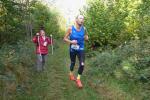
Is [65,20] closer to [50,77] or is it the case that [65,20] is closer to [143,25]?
[143,25]

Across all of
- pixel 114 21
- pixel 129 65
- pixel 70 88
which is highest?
pixel 114 21

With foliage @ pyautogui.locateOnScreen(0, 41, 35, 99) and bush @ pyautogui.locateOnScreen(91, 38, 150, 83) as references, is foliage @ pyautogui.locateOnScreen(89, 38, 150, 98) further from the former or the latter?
foliage @ pyautogui.locateOnScreen(0, 41, 35, 99)

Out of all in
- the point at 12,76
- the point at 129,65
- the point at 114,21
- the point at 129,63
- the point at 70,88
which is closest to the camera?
the point at 12,76

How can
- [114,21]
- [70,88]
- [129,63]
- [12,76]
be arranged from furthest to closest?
[114,21] → [129,63] → [70,88] → [12,76]

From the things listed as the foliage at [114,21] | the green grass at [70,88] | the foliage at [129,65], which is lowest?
the green grass at [70,88]

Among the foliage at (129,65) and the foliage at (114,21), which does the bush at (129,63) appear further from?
the foliage at (114,21)

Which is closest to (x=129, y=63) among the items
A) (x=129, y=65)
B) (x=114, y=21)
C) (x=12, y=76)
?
(x=129, y=65)

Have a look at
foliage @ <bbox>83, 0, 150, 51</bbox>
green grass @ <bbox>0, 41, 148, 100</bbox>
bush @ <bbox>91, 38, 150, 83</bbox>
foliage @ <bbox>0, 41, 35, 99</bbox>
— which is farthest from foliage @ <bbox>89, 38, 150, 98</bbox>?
foliage @ <bbox>83, 0, 150, 51</bbox>

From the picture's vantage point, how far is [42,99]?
9.01 metres

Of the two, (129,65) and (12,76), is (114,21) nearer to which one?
(129,65)

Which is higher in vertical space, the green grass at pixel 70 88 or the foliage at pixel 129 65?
the foliage at pixel 129 65

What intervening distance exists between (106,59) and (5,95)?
5640 millimetres

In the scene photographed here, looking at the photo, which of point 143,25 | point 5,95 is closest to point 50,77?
point 5,95

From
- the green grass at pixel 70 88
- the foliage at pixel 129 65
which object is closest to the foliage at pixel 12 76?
the green grass at pixel 70 88
